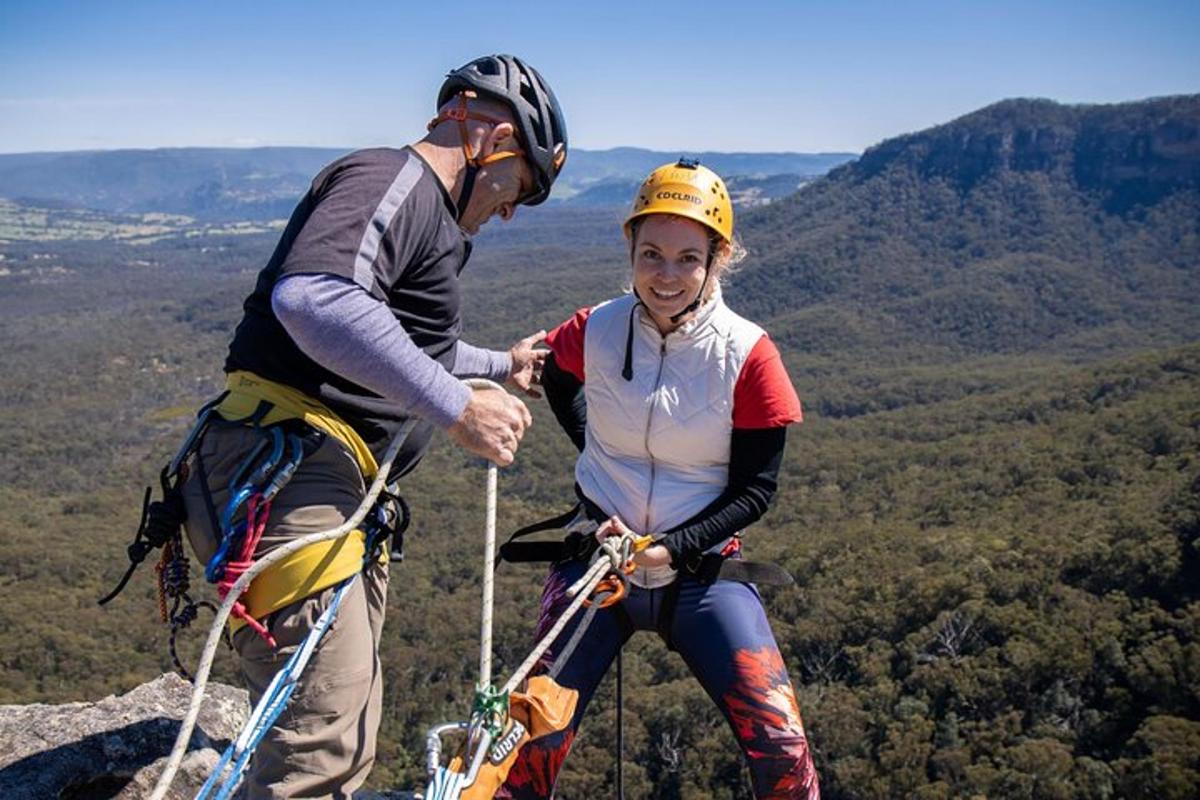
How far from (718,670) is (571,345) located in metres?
1.13

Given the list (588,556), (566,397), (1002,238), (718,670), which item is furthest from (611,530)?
(1002,238)

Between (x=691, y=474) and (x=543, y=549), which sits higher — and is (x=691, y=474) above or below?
above

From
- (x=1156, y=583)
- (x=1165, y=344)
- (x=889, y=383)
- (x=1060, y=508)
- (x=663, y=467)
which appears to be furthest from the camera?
(x=1165, y=344)

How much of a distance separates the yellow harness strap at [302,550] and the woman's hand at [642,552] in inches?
26.4

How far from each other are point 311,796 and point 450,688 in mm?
30530

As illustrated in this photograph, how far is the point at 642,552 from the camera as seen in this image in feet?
8.49

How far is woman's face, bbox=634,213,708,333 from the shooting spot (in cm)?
263

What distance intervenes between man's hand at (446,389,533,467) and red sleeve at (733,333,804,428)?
0.70m

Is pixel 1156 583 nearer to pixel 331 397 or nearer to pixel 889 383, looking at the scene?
pixel 331 397

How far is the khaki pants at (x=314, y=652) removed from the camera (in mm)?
2115

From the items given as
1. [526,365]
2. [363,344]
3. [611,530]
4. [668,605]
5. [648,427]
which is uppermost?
[363,344]

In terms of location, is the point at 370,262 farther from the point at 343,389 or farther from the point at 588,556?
the point at 588,556

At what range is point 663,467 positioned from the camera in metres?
2.76

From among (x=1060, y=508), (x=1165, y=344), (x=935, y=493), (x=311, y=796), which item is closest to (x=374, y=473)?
(x=311, y=796)
